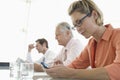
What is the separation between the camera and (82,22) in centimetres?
163

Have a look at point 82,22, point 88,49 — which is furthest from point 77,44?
point 82,22

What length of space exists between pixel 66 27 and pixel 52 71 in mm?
1183

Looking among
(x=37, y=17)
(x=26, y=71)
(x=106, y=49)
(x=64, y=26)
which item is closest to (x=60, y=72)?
(x=26, y=71)

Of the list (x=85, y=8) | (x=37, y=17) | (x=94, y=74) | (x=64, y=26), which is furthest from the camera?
(x=37, y=17)

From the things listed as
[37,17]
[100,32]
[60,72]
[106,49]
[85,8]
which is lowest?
[60,72]

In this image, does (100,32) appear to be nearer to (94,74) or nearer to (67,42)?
(94,74)

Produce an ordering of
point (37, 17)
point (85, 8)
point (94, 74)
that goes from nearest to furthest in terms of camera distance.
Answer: point (94, 74) → point (85, 8) → point (37, 17)

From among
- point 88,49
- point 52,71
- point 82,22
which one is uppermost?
point 82,22

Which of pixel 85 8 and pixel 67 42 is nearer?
pixel 85 8

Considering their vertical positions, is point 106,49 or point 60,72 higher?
point 106,49

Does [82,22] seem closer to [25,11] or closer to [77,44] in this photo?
[77,44]

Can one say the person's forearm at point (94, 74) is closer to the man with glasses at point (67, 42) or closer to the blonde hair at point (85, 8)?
the blonde hair at point (85, 8)

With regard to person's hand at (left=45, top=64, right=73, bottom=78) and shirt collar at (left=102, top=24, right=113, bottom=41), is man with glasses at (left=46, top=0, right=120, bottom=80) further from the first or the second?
person's hand at (left=45, top=64, right=73, bottom=78)

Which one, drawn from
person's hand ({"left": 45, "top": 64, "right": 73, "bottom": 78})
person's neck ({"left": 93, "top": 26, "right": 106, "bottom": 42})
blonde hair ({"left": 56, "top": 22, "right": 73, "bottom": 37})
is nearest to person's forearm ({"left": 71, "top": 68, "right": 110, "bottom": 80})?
person's hand ({"left": 45, "top": 64, "right": 73, "bottom": 78})
